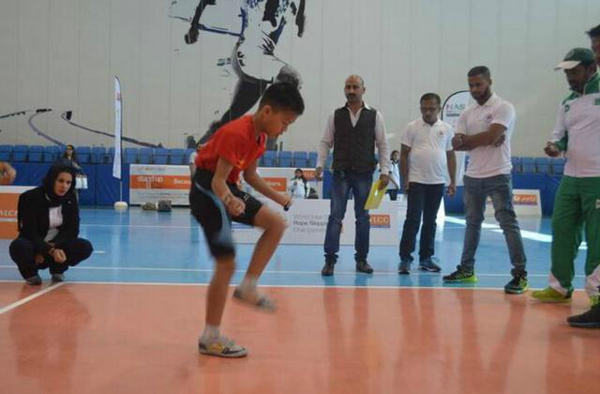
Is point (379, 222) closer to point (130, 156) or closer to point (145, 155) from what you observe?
point (145, 155)

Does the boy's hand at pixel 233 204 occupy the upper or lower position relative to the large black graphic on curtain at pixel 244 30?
lower

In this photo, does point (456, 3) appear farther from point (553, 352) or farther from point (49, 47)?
point (553, 352)

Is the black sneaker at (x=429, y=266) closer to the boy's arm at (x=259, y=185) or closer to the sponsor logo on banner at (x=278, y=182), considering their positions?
the boy's arm at (x=259, y=185)

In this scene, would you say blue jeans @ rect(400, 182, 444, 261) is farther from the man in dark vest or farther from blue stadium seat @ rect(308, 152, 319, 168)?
blue stadium seat @ rect(308, 152, 319, 168)

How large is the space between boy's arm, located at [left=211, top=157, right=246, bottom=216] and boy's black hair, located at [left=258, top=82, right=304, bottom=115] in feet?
1.21

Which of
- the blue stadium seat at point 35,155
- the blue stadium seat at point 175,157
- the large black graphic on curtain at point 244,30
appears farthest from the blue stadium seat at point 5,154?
the large black graphic on curtain at point 244,30

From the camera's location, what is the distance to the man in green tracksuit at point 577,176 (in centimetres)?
394

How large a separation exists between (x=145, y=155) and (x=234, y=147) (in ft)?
48.1

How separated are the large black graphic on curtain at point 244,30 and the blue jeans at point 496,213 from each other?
44.4ft

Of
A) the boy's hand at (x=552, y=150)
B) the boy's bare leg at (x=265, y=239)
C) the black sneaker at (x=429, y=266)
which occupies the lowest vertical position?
the black sneaker at (x=429, y=266)

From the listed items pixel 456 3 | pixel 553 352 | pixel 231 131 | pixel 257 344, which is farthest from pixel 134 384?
pixel 456 3

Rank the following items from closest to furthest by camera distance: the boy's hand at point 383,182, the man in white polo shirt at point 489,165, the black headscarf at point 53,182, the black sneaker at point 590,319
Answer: the black sneaker at point 590,319 < the black headscarf at point 53,182 < the man in white polo shirt at point 489,165 < the boy's hand at point 383,182

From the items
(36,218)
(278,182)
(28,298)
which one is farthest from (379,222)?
(278,182)

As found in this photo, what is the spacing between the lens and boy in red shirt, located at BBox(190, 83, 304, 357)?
9.12 ft
